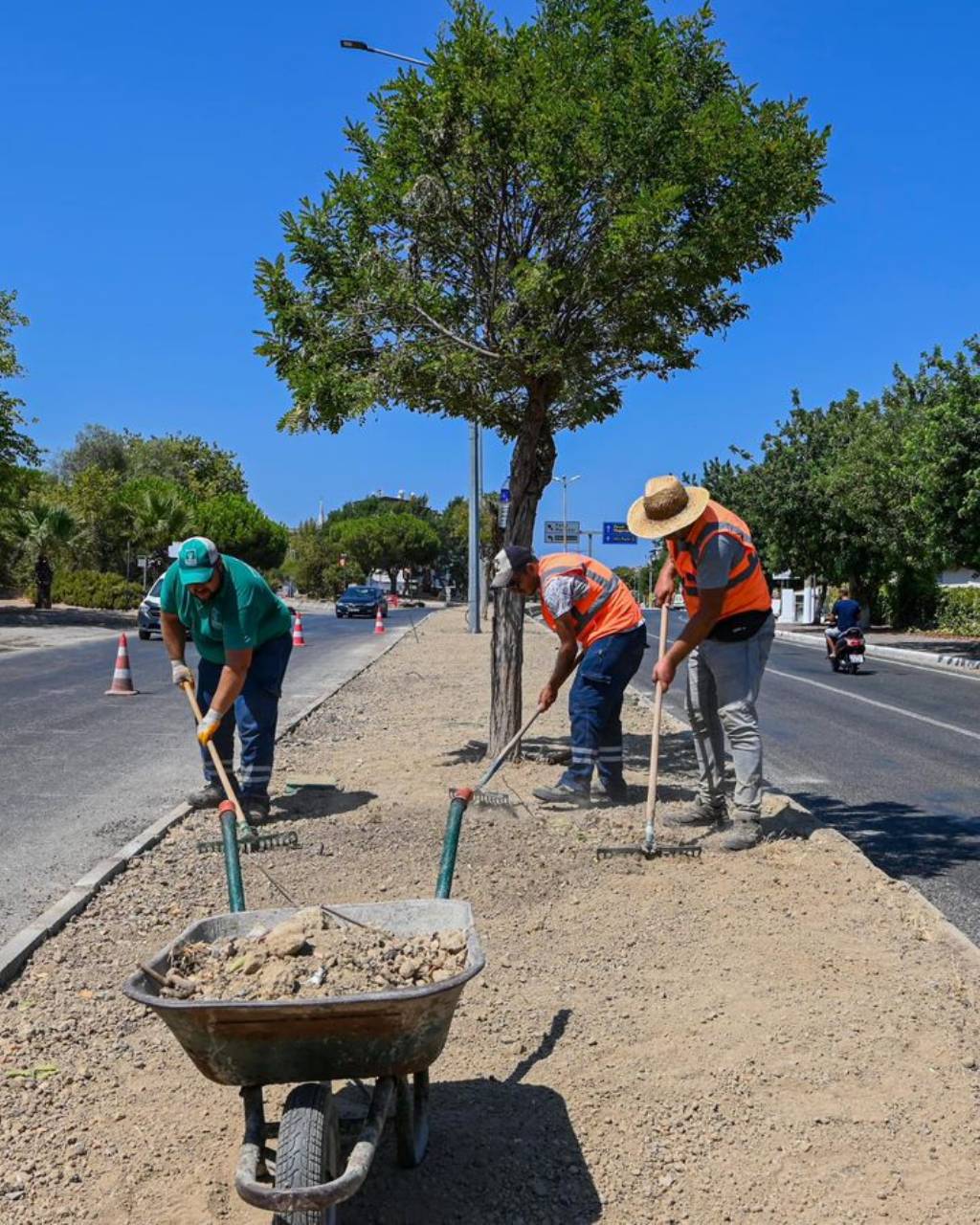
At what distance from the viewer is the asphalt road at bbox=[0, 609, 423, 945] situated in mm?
6309

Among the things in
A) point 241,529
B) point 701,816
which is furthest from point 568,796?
point 241,529

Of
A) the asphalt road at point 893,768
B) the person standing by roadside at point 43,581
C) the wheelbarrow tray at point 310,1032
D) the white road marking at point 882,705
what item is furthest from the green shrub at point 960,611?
the wheelbarrow tray at point 310,1032

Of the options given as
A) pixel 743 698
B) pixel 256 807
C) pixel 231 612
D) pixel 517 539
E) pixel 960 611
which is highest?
pixel 517 539

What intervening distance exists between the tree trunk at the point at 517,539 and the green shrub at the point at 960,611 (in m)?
29.0

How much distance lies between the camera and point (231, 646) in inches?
243

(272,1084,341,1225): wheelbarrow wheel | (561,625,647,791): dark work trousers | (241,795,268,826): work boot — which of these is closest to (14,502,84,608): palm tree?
(241,795,268,826): work boot

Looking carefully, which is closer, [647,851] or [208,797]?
[647,851]

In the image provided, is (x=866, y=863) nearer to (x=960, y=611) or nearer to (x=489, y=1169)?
(x=489, y=1169)

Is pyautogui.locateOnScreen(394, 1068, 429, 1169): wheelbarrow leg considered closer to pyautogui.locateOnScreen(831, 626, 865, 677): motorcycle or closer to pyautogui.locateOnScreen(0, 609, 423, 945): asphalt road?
pyautogui.locateOnScreen(0, 609, 423, 945): asphalt road

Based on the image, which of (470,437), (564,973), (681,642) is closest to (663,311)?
(681,642)

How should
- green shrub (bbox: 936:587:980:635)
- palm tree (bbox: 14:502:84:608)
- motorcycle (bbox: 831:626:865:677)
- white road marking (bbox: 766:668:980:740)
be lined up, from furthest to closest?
palm tree (bbox: 14:502:84:608) → green shrub (bbox: 936:587:980:635) → motorcycle (bbox: 831:626:865:677) → white road marking (bbox: 766:668:980:740)

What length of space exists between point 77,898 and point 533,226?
514 centimetres

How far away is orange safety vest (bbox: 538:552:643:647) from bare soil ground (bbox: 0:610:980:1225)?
55.6 inches

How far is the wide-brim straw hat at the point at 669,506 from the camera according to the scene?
5.98m
